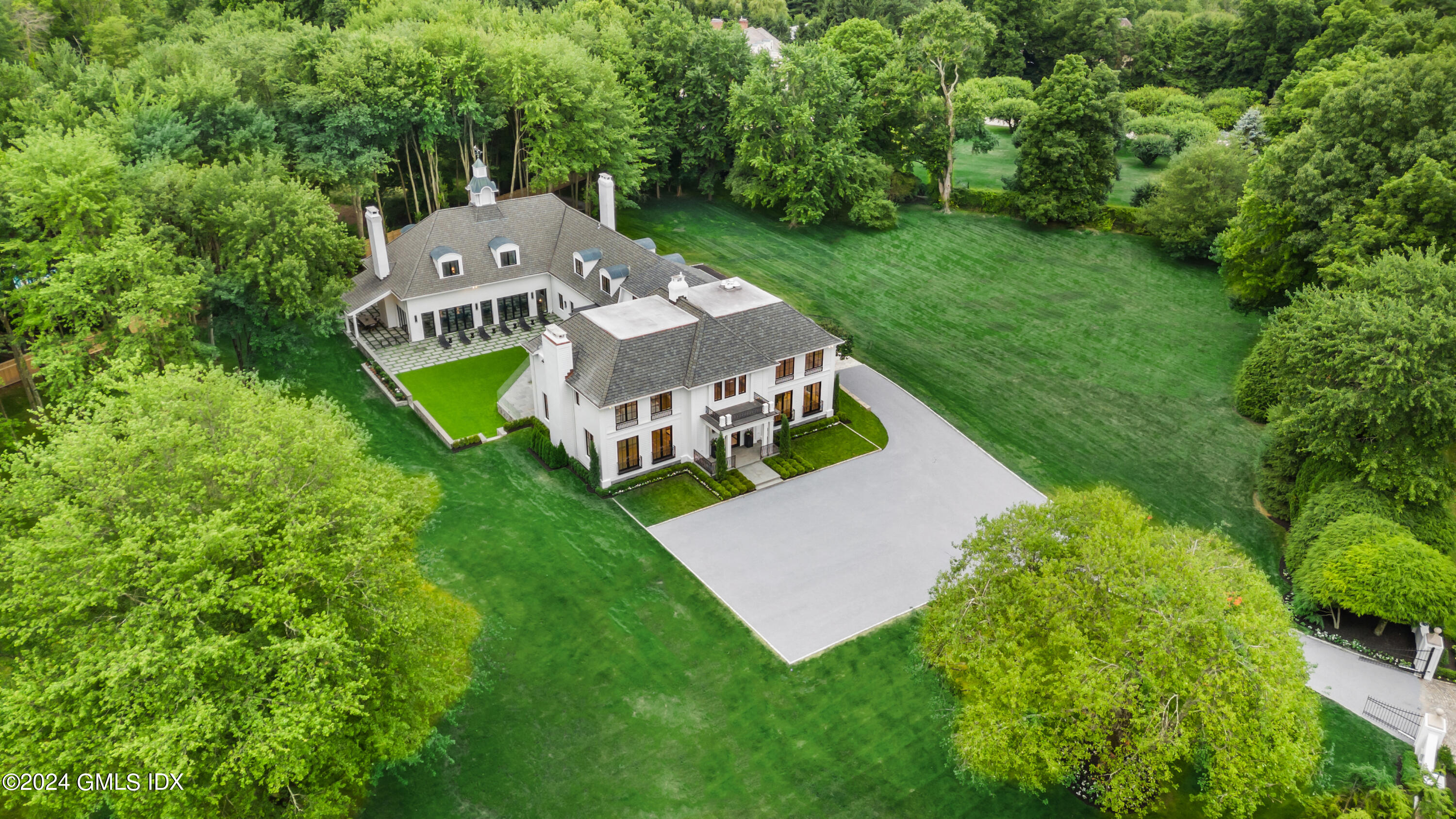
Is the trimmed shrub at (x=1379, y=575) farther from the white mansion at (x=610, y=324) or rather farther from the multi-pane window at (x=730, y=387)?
the multi-pane window at (x=730, y=387)

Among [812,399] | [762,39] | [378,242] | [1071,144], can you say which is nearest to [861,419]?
[812,399]

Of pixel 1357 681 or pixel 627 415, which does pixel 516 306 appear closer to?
pixel 627 415

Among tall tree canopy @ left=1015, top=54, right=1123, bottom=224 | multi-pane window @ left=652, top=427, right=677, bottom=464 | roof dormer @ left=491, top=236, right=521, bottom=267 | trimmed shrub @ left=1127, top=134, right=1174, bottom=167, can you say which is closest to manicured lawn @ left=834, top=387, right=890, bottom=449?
multi-pane window @ left=652, top=427, right=677, bottom=464

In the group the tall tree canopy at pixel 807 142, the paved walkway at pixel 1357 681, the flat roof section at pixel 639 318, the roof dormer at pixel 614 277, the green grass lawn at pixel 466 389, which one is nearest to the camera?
the paved walkway at pixel 1357 681

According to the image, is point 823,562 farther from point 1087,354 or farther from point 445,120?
point 445,120

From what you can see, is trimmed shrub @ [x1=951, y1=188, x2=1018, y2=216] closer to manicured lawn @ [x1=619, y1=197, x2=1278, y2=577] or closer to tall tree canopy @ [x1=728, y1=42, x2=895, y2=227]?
manicured lawn @ [x1=619, y1=197, x2=1278, y2=577]

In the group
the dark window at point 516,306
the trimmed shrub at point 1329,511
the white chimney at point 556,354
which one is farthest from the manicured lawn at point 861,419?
the dark window at point 516,306
